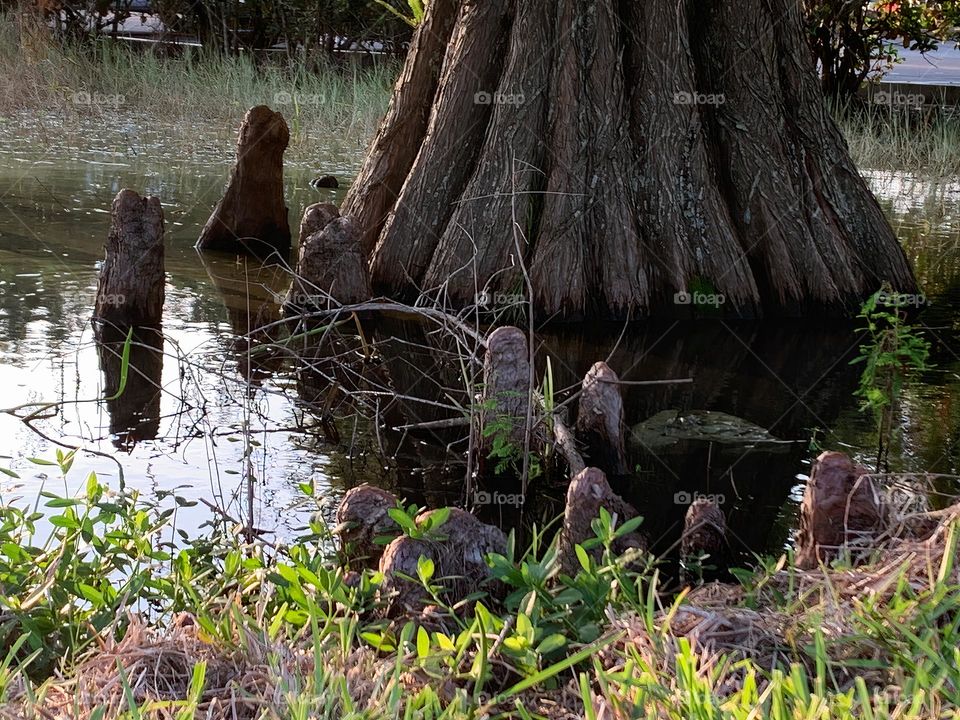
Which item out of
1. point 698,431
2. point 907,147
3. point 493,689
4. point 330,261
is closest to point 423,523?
point 493,689

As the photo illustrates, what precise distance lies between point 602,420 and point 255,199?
207 inches

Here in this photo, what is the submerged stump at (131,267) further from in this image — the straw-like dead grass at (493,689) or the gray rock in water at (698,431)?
the straw-like dead grass at (493,689)

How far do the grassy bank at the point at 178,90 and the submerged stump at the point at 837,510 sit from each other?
40.0 ft

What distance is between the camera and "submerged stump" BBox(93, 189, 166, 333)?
23.7 feet

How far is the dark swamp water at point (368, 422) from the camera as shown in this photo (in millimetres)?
5020

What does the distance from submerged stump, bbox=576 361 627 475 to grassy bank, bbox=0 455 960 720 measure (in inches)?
65.8

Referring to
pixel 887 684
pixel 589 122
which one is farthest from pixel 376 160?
pixel 887 684

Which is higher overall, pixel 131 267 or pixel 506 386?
pixel 131 267

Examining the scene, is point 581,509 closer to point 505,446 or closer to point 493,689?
point 493,689

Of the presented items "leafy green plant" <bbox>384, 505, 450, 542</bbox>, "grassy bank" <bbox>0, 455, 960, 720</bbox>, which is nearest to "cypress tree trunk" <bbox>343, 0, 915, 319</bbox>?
"leafy green plant" <bbox>384, 505, 450, 542</bbox>

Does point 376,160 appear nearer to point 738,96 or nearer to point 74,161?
point 738,96

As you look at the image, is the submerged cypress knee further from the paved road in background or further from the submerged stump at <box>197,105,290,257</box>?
the paved road in background

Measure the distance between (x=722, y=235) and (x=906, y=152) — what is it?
759 cm

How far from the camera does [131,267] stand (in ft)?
23.7
